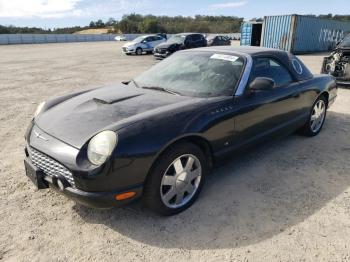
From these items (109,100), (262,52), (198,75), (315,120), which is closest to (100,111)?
(109,100)

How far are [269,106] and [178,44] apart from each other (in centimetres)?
1471

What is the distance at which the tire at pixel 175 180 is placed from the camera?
8.68 ft

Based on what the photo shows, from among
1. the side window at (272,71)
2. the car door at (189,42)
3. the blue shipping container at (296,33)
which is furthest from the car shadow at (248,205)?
the blue shipping container at (296,33)

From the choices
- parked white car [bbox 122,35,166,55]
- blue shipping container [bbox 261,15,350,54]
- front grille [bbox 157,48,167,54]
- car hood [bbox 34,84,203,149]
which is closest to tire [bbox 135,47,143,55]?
parked white car [bbox 122,35,166,55]

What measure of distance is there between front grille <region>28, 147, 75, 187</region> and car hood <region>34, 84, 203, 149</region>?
20 centimetres

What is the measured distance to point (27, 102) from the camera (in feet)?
24.3

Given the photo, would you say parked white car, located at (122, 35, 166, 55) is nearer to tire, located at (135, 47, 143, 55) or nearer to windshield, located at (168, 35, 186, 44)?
tire, located at (135, 47, 143, 55)

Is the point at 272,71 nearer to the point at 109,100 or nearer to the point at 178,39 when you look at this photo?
the point at 109,100

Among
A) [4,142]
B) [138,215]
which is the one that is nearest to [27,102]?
[4,142]

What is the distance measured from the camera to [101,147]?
8.01ft

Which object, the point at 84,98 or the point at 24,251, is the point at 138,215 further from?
the point at 84,98

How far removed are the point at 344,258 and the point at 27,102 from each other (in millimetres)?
7229

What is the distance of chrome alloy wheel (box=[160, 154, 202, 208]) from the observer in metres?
2.80

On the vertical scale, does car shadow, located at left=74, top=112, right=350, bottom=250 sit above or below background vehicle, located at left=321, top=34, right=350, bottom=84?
below
